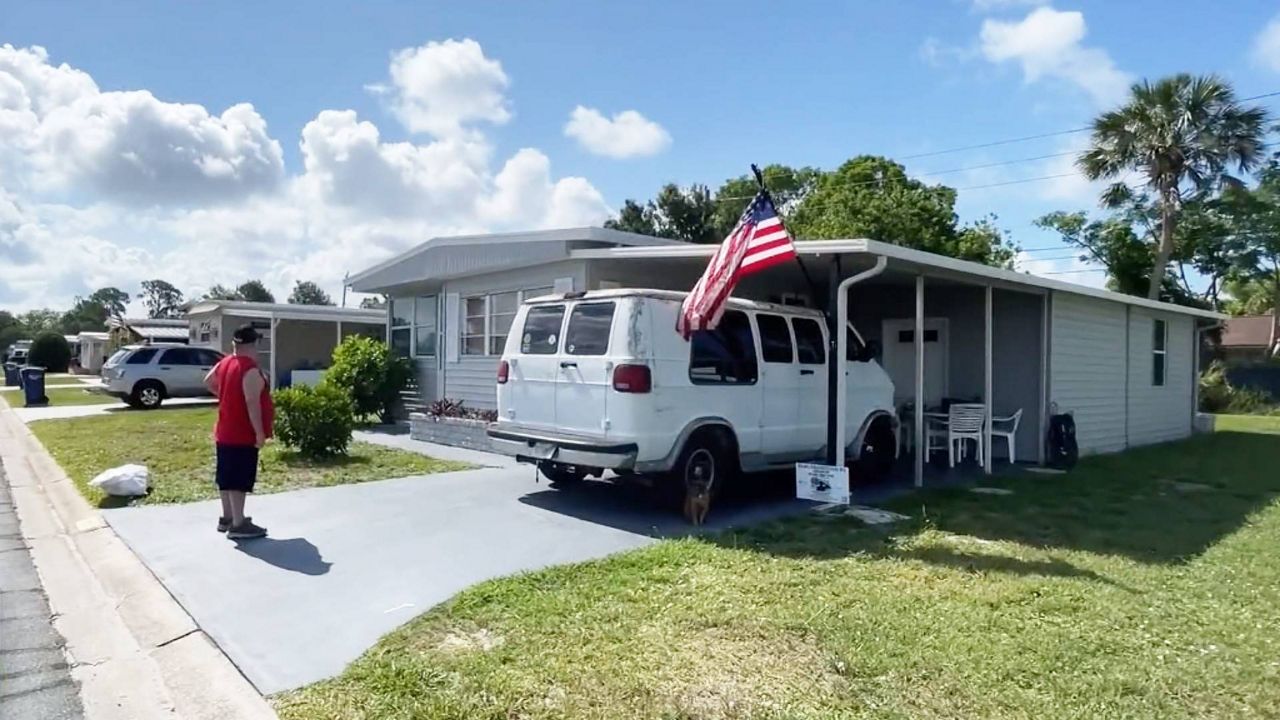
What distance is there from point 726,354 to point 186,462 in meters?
7.37

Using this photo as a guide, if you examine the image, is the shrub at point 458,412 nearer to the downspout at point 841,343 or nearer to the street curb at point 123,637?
the street curb at point 123,637

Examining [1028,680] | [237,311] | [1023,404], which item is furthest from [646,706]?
[237,311]

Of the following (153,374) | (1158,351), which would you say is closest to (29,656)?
(1158,351)

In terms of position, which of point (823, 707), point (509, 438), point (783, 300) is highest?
point (783, 300)

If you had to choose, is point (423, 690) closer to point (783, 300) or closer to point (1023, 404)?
point (783, 300)

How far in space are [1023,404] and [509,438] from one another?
832 cm

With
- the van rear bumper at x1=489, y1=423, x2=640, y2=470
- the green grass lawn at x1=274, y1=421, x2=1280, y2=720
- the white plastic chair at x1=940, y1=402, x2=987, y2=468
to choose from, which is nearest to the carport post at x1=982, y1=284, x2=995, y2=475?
the white plastic chair at x1=940, y1=402, x2=987, y2=468

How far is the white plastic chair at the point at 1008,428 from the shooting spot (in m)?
11.8

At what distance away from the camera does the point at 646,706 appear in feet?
12.0

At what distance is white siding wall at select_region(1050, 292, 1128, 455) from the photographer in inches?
496

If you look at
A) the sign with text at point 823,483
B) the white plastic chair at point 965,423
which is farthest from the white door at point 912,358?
the sign with text at point 823,483

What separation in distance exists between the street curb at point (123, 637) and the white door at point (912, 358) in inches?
399

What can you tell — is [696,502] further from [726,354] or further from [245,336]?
[245,336]

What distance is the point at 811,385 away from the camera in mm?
8758
